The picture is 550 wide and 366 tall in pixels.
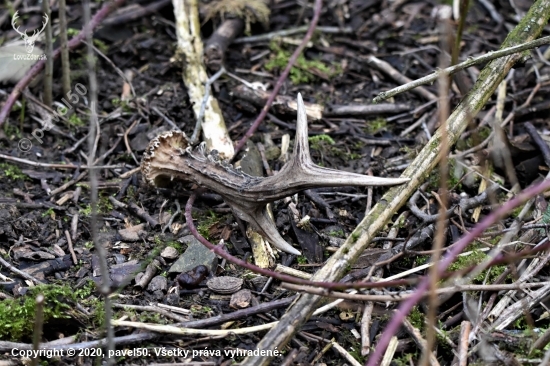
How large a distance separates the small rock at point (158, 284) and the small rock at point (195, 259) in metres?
0.07

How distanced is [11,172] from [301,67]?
2.09 meters

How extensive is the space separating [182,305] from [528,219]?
5.94 ft

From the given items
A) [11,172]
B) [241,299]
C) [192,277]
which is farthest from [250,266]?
[11,172]

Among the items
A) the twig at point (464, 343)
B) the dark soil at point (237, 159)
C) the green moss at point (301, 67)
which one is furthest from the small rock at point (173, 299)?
the green moss at point (301, 67)

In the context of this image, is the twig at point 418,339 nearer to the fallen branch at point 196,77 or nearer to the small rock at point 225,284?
the small rock at point 225,284

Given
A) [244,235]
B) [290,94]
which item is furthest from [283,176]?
[290,94]

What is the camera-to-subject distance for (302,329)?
262cm

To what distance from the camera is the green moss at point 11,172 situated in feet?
11.5

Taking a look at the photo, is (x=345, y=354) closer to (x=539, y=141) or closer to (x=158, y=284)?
(x=158, y=284)

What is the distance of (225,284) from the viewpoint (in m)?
2.84

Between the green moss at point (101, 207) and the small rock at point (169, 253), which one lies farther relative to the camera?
the green moss at point (101, 207)

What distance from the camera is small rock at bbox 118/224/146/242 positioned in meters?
3.18

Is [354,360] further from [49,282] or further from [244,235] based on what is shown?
[49,282]

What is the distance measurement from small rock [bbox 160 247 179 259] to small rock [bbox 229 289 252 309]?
42 centimetres
